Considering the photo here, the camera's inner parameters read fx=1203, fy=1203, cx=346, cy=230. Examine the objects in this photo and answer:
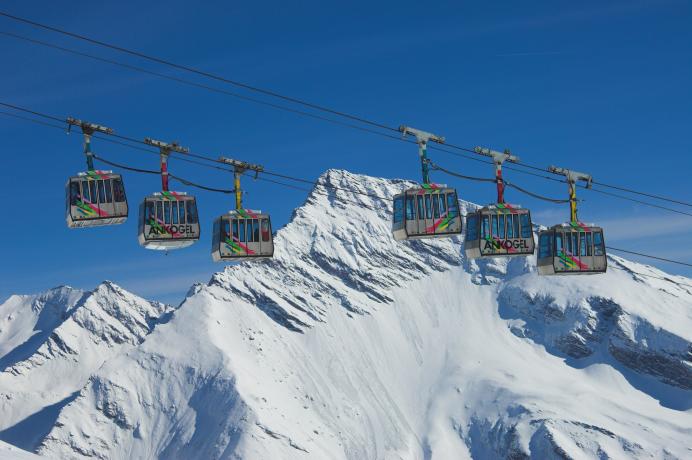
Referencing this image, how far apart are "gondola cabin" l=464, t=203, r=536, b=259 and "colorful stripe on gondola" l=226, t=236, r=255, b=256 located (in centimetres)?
1256

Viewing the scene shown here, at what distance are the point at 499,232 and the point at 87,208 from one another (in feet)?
77.3

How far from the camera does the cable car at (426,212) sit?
224 ft

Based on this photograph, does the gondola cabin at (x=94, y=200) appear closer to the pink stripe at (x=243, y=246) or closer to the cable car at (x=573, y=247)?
the pink stripe at (x=243, y=246)

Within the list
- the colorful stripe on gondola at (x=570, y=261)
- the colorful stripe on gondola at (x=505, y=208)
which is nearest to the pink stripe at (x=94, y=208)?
the colorful stripe on gondola at (x=505, y=208)

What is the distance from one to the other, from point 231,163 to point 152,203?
490 centimetres

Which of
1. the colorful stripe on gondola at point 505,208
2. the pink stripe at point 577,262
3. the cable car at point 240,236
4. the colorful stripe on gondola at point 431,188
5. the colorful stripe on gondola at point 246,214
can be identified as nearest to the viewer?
the cable car at point 240,236

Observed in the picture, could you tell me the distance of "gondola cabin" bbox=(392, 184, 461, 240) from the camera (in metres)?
68.2

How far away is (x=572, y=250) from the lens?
7194 cm

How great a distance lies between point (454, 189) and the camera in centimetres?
7000

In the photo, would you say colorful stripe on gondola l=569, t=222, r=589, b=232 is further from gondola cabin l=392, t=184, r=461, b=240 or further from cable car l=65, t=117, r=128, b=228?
cable car l=65, t=117, r=128, b=228

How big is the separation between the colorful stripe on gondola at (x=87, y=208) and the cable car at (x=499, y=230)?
20.8m

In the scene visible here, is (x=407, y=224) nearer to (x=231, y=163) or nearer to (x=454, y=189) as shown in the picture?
(x=454, y=189)

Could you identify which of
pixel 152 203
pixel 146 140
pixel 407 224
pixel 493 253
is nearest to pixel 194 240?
pixel 152 203

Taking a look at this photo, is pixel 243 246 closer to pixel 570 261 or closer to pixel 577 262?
pixel 570 261
